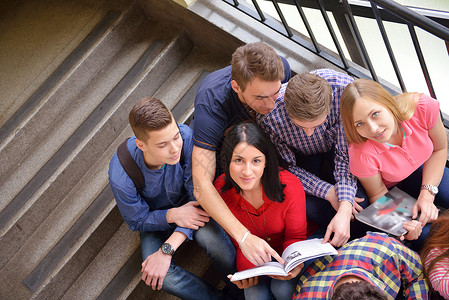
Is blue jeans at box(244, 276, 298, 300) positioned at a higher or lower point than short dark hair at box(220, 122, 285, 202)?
lower

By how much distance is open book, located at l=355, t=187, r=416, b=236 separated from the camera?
1.87 meters

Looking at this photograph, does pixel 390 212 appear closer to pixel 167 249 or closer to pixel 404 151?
pixel 404 151

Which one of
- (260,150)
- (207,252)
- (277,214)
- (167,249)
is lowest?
(167,249)

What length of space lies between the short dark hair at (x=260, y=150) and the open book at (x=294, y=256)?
228mm

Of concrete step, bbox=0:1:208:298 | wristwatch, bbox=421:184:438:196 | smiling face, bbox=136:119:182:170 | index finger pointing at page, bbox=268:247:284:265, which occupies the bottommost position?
concrete step, bbox=0:1:208:298

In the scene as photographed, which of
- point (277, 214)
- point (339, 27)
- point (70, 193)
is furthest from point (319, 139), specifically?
point (70, 193)

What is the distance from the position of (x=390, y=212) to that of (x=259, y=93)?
826mm

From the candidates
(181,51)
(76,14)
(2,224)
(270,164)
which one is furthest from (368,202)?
(76,14)

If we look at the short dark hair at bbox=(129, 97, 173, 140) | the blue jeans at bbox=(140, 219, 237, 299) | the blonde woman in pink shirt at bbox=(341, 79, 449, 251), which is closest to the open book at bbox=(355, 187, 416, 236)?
the blonde woman in pink shirt at bbox=(341, 79, 449, 251)

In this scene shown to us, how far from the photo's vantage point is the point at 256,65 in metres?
1.75

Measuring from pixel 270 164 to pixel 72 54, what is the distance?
1726mm

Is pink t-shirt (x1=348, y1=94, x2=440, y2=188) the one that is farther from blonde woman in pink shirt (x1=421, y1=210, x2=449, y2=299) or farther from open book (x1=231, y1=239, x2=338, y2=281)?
open book (x1=231, y1=239, x2=338, y2=281)

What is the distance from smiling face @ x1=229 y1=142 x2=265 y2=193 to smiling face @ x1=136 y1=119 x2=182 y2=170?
278 mm

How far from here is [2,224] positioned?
2.42m
